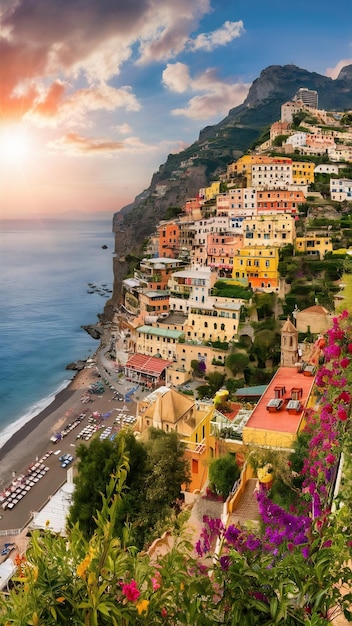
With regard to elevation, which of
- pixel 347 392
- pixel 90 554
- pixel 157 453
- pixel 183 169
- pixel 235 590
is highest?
pixel 183 169

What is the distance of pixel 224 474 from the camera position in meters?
11.5

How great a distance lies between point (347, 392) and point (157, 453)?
29.4 ft

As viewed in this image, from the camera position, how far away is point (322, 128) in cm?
5856

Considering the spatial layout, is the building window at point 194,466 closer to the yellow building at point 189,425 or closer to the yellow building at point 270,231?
the yellow building at point 189,425

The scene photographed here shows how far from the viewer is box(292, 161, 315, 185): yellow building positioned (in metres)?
46.1

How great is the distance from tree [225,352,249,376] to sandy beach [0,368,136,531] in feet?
22.5

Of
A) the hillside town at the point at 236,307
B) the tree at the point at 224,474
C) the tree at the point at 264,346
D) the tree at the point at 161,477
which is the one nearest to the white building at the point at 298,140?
the hillside town at the point at 236,307

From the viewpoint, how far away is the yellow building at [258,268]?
1293 inches

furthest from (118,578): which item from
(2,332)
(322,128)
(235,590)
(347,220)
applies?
(322,128)

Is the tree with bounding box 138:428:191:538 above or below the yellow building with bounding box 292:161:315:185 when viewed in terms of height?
below

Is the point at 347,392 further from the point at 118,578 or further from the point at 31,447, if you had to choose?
the point at 31,447

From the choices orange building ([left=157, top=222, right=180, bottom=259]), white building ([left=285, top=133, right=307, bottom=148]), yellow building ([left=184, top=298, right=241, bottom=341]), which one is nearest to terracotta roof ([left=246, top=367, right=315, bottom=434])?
yellow building ([left=184, top=298, right=241, bottom=341])

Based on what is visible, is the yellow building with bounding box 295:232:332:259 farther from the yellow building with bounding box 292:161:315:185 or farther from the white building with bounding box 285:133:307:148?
the white building with bounding box 285:133:307:148

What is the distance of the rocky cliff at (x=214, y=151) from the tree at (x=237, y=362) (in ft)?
81.9
